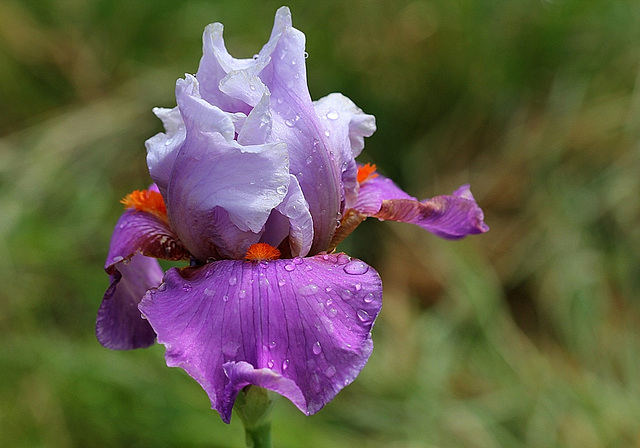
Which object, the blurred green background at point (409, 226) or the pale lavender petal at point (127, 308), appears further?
the blurred green background at point (409, 226)

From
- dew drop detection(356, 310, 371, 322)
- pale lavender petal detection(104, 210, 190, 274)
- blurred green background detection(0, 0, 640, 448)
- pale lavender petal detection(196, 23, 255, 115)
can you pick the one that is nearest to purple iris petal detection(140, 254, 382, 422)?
dew drop detection(356, 310, 371, 322)

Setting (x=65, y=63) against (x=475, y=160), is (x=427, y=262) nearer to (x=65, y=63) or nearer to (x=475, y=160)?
(x=475, y=160)

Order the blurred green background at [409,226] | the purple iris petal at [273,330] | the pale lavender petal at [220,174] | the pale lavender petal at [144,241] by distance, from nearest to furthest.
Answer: the purple iris petal at [273,330], the pale lavender petal at [220,174], the pale lavender petal at [144,241], the blurred green background at [409,226]

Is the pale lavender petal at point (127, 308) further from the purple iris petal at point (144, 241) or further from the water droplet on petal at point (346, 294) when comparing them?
the water droplet on petal at point (346, 294)

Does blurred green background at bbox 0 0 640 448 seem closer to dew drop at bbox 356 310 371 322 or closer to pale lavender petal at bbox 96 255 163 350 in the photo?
pale lavender petal at bbox 96 255 163 350

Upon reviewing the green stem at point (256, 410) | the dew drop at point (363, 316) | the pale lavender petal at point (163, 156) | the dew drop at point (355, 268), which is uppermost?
the pale lavender petal at point (163, 156)

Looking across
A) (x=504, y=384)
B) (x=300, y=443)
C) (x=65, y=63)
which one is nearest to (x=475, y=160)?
(x=504, y=384)

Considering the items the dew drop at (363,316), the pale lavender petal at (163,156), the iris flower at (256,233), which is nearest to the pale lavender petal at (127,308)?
the iris flower at (256,233)
